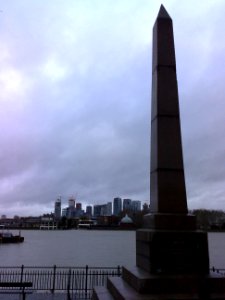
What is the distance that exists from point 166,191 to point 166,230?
94 cm

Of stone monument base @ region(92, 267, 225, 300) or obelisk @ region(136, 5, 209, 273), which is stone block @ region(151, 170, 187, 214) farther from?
stone monument base @ region(92, 267, 225, 300)

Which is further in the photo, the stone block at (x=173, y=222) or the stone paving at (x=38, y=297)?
the stone paving at (x=38, y=297)

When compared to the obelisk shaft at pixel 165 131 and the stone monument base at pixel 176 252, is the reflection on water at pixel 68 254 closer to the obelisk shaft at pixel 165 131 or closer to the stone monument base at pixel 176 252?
the obelisk shaft at pixel 165 131

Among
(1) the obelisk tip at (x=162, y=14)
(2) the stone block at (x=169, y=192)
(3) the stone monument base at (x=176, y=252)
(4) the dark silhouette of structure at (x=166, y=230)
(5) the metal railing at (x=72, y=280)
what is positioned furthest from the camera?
(5) the metal railing at (x=72, y=280)

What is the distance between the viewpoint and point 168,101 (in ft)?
33.1

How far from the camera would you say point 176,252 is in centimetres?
867

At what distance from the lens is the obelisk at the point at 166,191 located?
8.65m

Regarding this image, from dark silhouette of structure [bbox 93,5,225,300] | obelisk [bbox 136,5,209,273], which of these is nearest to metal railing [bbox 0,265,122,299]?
dark silhouette of structure [bbox 93,5,225,300]

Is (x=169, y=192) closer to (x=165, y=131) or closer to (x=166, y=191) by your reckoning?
(x=166, y=191)

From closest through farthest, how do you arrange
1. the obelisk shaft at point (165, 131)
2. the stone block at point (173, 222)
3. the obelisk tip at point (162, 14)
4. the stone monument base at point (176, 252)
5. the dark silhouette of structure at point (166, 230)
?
the dark silhouette of structure at point (166, 230), the stone monument base at point (176, 252), the stone block at point (173, 222), the obelisk shaft at point (165, 131), the obelisk tip at point (162, 14)

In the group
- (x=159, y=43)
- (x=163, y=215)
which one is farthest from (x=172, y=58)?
(x=163, y=215)

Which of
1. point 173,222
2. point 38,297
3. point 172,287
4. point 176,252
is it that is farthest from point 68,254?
point 172,287

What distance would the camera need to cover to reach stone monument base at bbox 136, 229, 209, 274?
8570 mm

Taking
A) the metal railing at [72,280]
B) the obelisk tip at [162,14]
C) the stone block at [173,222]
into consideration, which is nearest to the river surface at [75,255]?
the metal railing at [72,280]
